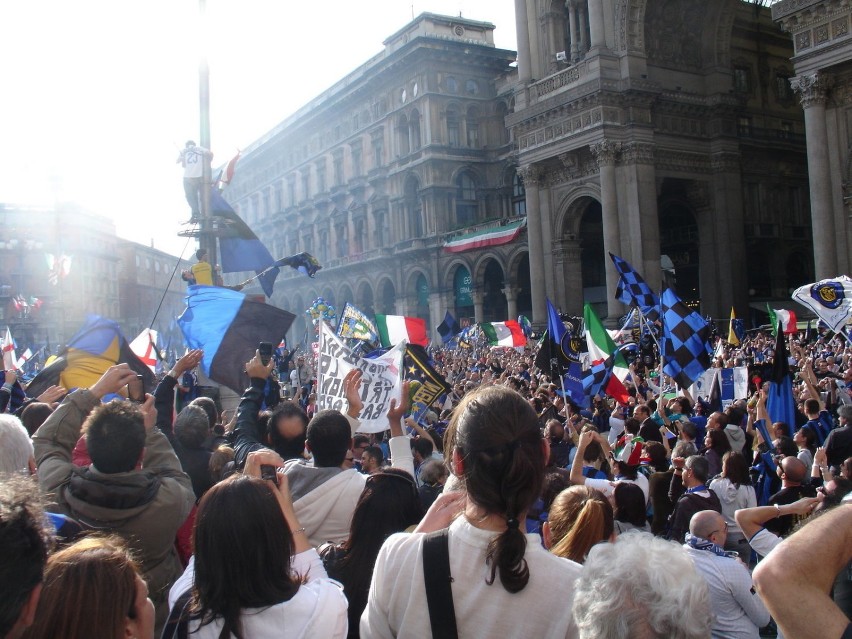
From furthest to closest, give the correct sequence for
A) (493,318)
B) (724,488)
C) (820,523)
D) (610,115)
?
(493,318) → (610,115) → (724,488) → (820,523)

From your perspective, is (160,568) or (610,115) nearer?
(160,568)

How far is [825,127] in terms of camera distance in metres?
23.8

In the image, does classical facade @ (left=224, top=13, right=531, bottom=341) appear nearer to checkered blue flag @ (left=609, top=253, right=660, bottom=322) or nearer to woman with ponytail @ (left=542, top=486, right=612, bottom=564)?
checkered blue flag @ (left=609, top=253, right=660, bottom=322)

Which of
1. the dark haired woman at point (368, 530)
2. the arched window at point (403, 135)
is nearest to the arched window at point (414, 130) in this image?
the arched window at point (403, 135)

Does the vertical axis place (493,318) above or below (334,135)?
below

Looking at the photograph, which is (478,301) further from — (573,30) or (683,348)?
(683,348)

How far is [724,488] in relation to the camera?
6301 mm

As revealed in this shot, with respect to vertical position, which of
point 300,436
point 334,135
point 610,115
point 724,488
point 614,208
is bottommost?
point 724,488

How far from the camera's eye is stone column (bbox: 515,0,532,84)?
33.8 metres

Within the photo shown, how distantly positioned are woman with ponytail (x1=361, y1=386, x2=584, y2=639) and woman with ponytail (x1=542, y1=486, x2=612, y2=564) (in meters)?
0.93

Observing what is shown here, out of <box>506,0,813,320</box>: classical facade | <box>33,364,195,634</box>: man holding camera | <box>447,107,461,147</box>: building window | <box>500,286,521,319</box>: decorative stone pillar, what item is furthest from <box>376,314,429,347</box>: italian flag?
<box>447,107,461,147</box>: building window

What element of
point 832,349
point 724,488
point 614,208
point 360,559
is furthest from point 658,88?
point 360,559

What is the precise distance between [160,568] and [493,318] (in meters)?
41.2

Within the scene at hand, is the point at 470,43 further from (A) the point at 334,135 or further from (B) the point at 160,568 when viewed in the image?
(B) the point at 160,568
